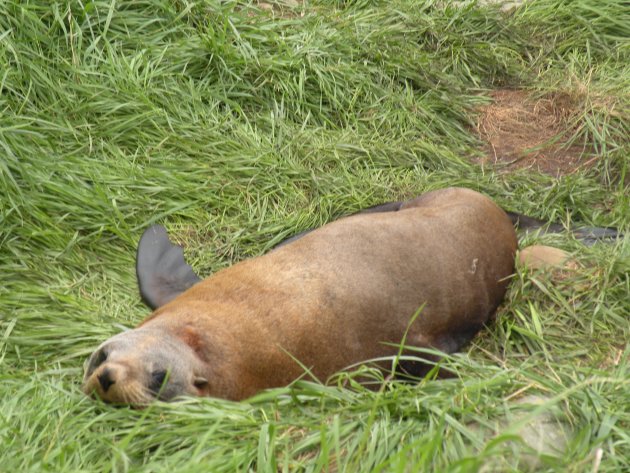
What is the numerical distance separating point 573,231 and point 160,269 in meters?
2.17

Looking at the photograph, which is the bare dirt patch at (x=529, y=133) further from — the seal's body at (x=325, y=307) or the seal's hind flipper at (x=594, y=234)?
the seal's body at (x=325, y=307)

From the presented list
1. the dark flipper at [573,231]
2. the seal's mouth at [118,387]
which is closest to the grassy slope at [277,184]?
the seal's mouth at [118,387]

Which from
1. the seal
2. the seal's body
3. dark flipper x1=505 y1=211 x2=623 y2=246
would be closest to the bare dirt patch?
dark flipper x1=505 y1=211 x2=623 y2=246

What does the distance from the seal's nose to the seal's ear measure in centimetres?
117

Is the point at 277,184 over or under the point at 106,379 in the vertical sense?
under

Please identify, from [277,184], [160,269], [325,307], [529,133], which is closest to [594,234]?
[529,133]

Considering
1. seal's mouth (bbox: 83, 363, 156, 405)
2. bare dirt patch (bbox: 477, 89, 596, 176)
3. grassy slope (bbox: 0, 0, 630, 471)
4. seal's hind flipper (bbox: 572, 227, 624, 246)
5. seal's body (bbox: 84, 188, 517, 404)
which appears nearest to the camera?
grassy slope (bbox: 0, 0, 630, 471)

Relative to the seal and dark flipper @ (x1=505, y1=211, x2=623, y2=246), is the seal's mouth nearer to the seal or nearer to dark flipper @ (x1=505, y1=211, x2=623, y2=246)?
the seal

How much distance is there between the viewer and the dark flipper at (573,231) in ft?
18.0

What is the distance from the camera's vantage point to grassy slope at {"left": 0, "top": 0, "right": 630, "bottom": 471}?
3.34 m

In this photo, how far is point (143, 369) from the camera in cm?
370

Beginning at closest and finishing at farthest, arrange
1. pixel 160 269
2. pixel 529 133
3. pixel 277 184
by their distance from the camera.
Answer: pixel 160 269
pixel 277 184
pixel 529 133

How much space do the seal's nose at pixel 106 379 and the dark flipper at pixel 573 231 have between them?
2.73 meters

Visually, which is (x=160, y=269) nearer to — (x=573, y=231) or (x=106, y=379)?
(x=106, y=379)
